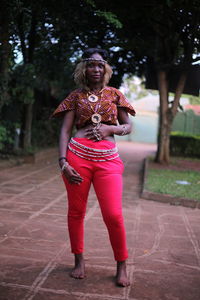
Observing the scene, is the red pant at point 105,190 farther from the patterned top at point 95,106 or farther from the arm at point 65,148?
the patterned top at point 95,106

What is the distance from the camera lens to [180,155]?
52.1 ft

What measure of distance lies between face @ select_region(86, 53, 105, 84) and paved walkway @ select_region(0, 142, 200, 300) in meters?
1.68

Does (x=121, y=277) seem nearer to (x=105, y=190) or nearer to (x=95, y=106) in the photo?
(x=105, y=190)

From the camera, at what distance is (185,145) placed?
51.7ft

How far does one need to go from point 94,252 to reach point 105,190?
3.69 feet

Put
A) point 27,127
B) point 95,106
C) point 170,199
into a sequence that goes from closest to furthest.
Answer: point 95,106 < point 170,199 < point 27,127

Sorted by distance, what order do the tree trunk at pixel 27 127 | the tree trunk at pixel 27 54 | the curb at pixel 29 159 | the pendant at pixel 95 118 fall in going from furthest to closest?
the tree trunk at pixel 27 127 < the tree trunk at pixel 27 54 < the curb at pixel 29 159 < the pendant at pixel 95 118

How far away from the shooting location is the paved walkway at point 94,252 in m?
2.79

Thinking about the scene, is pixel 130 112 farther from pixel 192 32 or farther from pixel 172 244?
pixel 192 32

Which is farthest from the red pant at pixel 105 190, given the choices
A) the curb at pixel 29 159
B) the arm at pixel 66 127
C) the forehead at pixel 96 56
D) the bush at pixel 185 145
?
the bush at pixel 185 145

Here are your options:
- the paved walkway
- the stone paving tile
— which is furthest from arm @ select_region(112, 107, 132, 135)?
the stone paving tile

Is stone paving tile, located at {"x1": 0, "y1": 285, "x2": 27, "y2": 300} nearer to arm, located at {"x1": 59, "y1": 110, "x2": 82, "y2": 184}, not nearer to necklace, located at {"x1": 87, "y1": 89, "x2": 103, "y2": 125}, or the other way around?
arm, located at {"x1": 59, "y1": 110, "x2": 82, "y2": 184}

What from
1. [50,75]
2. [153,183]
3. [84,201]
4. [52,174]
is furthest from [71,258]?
[50,75]

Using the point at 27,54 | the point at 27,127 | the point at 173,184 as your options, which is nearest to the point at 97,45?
the point at 27,54
